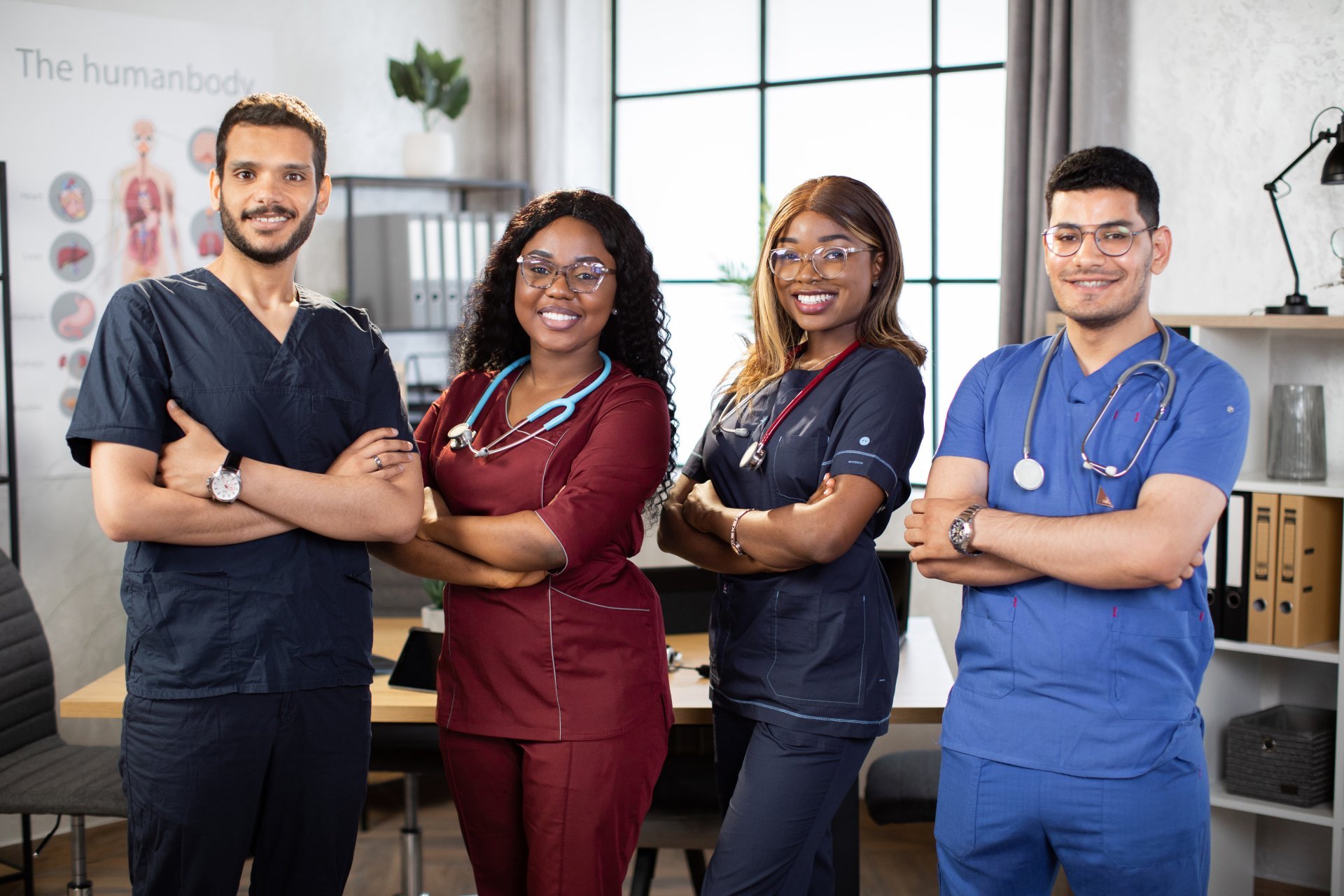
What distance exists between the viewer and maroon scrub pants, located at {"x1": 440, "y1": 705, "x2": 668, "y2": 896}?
197 centimetres

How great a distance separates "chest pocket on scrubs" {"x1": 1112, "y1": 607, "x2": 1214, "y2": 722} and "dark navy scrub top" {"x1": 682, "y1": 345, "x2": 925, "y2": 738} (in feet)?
1.42

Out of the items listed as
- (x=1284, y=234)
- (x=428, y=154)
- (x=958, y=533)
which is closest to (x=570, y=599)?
(x=958, y=533)

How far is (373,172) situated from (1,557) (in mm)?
2203

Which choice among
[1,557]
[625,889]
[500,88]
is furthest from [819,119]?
[1,557]

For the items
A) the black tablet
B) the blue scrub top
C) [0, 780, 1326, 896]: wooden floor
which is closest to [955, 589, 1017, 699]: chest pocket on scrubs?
the blue scrub top

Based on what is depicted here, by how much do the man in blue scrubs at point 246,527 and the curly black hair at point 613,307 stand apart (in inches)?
12.5

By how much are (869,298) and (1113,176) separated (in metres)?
0.50

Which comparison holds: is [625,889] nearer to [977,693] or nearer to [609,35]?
[977,693]

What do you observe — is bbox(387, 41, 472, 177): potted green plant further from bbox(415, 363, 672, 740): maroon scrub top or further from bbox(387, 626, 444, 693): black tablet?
bbox(415, 363, 672, 740): maroon scrub top

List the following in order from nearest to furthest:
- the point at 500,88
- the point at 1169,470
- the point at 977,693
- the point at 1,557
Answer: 1. the point at 1169,470
2. the point at 977,693
3. the point at 1,557
4. the point at 500,88

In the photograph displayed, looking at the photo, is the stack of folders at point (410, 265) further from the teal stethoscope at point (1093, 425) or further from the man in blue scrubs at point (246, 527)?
the teal stethoscope at point (1093, 425)

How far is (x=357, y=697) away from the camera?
197 centimetres

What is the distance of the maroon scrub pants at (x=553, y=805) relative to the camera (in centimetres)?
197

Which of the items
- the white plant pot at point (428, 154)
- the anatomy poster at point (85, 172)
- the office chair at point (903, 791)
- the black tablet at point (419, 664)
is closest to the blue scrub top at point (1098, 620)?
the office chair at point (903, 791)
